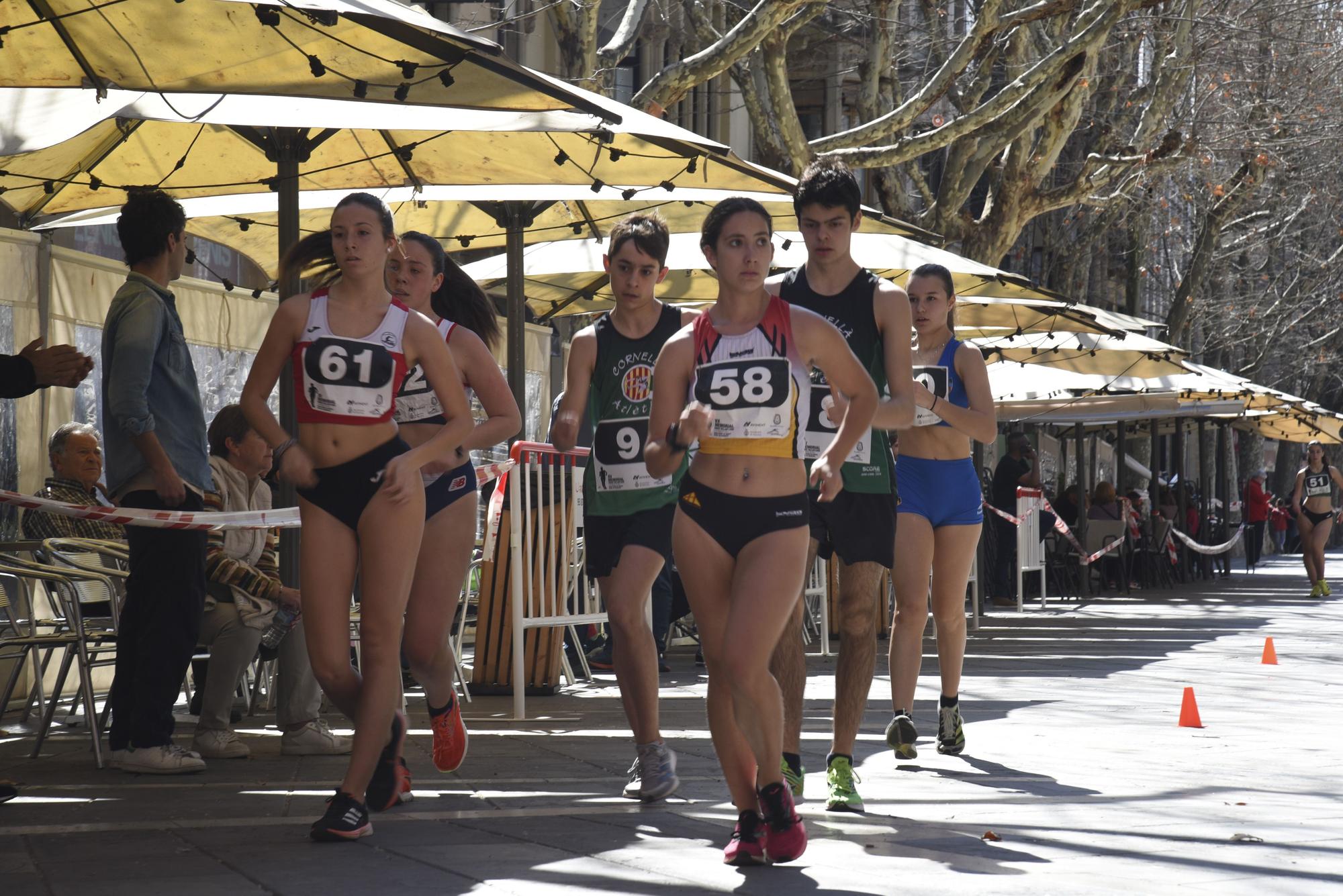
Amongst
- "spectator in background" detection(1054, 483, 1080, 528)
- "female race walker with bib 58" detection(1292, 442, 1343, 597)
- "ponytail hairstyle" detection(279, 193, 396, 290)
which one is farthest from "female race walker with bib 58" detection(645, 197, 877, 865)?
"spectator in background" detection(1054, 483, 1080, 528)

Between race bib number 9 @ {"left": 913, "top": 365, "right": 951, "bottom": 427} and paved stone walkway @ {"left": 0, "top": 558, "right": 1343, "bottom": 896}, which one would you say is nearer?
paved stone walkway @ {"left": 0, "top": 558, "right": 1343, "bottom": 896}

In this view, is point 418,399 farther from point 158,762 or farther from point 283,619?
point 283,619

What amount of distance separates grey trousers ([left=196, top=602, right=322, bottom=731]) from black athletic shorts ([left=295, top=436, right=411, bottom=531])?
88.1 inches

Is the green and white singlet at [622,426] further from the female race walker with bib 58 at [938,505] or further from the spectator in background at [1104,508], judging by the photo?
the spectator in background at [1104,508]

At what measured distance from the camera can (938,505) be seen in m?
7.78

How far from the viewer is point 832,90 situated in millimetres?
37625

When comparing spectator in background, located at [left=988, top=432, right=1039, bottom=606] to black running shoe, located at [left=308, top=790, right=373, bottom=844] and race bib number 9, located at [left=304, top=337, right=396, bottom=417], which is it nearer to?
race bib number 9, located at [left=304, top=337, right=396, bottom=417]

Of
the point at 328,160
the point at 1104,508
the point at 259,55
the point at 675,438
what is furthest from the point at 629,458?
the point at 1104,508

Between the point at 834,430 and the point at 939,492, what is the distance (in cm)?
142

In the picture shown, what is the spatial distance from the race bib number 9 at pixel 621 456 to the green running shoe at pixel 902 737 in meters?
1.72

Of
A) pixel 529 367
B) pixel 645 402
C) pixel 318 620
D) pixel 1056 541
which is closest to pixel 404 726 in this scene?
pixel 318 620

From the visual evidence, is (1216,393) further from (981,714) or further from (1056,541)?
(981,714)

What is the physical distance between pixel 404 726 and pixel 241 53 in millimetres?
2894

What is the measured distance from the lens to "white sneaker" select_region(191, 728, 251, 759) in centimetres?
755
